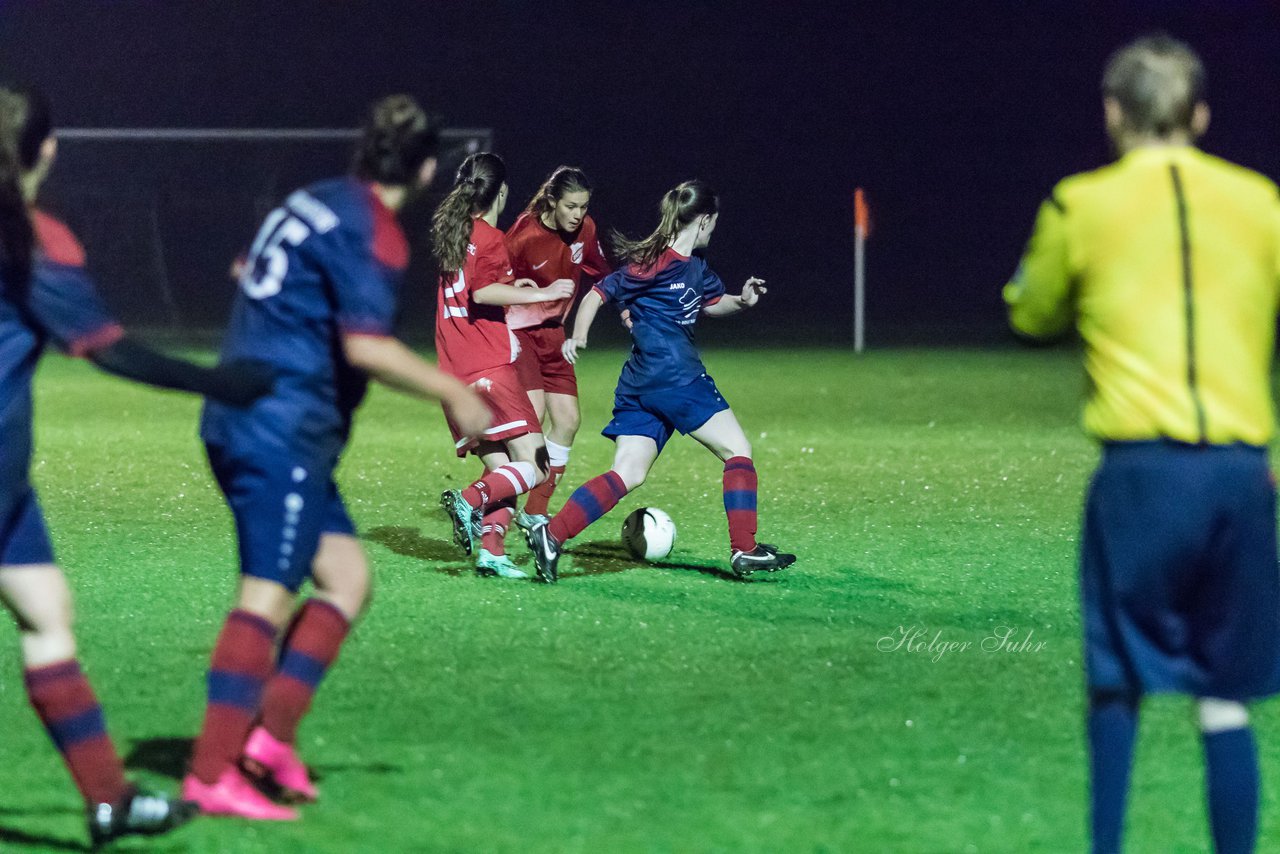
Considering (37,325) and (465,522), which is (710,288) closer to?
(465,522)

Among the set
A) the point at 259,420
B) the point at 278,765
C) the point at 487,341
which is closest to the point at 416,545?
the point at 487,341

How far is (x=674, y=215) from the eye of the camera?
308 inches

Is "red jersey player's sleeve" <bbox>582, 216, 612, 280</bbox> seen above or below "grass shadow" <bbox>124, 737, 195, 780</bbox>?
above

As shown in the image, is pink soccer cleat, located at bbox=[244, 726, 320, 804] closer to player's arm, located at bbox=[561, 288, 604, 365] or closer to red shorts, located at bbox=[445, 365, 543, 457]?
red shorts, located at bbox=[445, 365, 543, 457]

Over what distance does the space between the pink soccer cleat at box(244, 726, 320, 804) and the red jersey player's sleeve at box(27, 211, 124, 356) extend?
1.13 meters

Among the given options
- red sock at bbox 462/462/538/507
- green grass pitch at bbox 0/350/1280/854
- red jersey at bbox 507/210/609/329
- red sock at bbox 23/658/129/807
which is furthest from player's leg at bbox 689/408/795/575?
red sock at bbox 23/658/129/807

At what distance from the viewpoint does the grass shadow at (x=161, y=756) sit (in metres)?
4.83

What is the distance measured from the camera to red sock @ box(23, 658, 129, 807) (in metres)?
4.05

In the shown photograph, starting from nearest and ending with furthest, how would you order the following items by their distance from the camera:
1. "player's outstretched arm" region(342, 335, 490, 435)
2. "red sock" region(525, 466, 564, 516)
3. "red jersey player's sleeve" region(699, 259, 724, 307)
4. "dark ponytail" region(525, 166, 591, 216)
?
"player's outstretched arm" region(342, 335, 490, 435) → "red jersey player's sleeve" region(699, 259, 724, 307) → "dark ponytail" region(525, 166, 591, 216) → "red sock" region(525, 466, 564, 516)

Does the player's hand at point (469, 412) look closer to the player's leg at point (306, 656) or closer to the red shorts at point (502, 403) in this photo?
the player's leg at point (306, 656)

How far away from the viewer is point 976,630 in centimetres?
684

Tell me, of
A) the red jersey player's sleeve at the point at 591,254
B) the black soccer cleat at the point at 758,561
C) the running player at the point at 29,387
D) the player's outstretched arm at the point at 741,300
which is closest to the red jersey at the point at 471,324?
the red jersey player's sleeve at the point at 591,254

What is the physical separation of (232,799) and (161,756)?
75cm

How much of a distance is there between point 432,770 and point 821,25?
3203 centimetres
